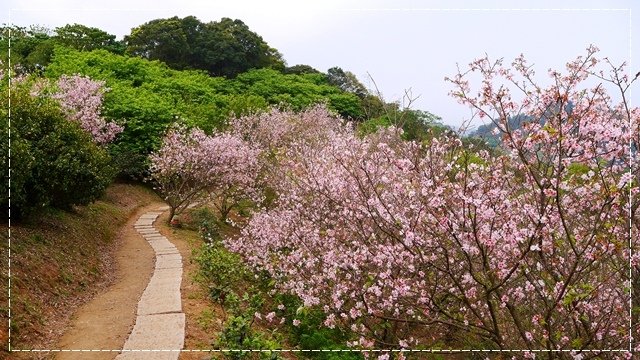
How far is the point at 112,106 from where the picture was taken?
83.5 ft

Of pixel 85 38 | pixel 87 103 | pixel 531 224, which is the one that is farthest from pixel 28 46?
pixel 531 224

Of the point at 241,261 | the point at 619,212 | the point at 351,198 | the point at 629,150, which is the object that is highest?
the point at 629,150

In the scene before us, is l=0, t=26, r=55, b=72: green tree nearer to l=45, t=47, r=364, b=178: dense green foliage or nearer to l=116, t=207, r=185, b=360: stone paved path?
l=45, t=47, r=364, b=178: dense green foliage

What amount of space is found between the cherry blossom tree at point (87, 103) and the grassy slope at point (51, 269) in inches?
177

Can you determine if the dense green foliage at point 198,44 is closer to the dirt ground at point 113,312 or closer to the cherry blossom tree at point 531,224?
the dirt ground at point 113,312

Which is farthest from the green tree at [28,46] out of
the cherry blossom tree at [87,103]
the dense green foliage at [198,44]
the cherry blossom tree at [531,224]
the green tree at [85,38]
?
the cherry blossom tree at [531,224]

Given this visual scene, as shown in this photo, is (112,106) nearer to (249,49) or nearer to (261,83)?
(261,83)

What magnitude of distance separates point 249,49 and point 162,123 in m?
17.3

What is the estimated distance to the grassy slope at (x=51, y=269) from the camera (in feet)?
27.4

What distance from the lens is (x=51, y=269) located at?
1111cm

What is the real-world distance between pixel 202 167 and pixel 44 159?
6.42 metres

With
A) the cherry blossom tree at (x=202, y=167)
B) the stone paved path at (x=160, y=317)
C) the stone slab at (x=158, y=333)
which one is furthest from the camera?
the cherry blossom tree at (x=202, y=167)

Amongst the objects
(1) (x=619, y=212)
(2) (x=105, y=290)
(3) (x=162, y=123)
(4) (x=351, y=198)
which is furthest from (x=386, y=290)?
(3) (x=162, y=123)

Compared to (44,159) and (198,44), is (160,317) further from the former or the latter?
(198,44)
